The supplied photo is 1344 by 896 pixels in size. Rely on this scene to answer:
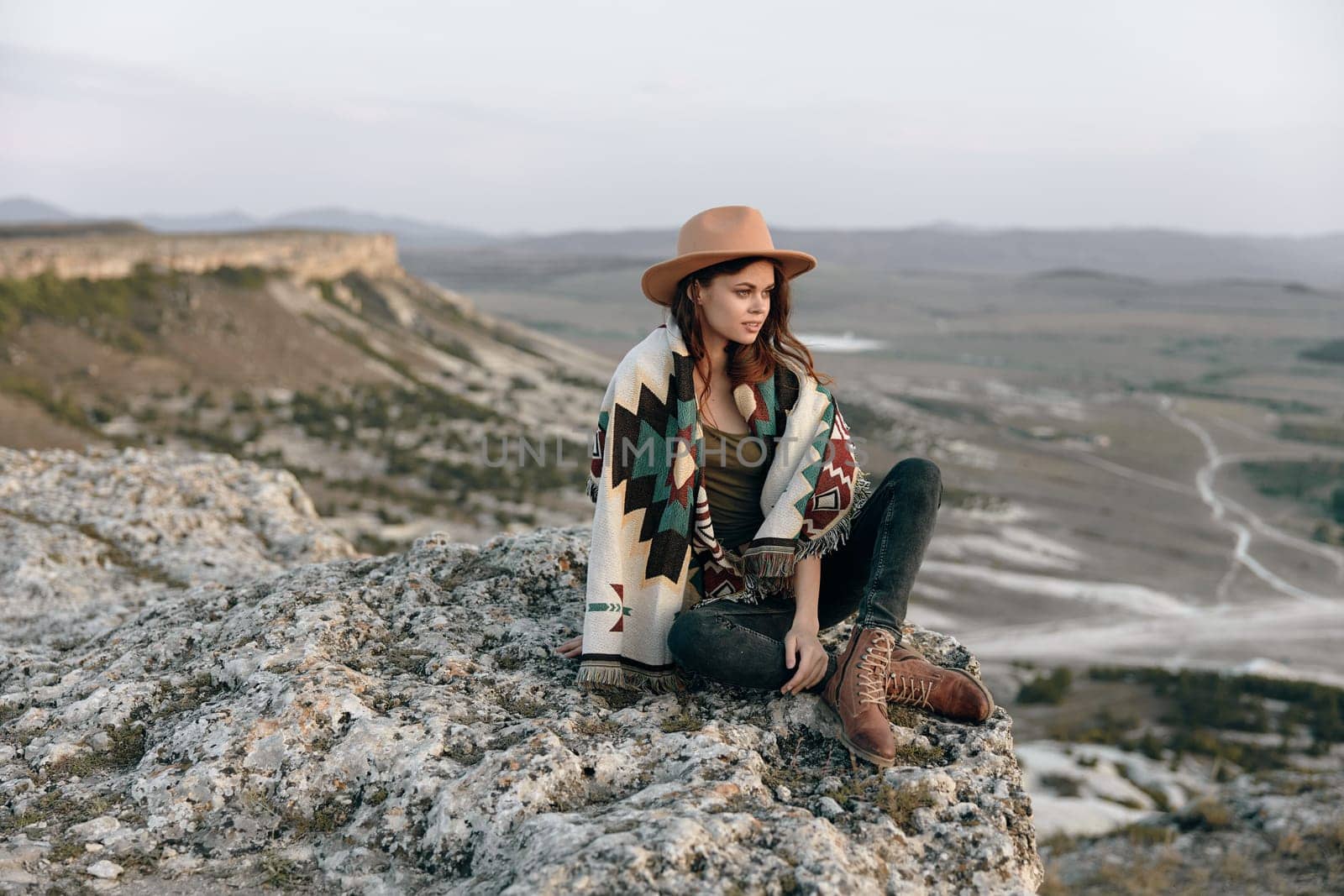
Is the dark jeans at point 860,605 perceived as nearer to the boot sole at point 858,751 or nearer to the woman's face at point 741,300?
the boot sole at point 858,751

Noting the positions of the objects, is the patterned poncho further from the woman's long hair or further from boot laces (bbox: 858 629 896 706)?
boot laces (bbox: 858 629 896 706)

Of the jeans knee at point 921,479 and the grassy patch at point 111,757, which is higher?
the jeans knee at point 921,479

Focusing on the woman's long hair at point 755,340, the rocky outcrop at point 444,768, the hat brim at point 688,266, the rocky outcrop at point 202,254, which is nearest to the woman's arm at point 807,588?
the rocky outcrop at point 444,768

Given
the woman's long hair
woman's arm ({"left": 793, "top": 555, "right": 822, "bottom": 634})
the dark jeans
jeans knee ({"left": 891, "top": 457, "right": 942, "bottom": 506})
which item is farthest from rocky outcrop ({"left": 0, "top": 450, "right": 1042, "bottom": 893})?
the woman's long hair

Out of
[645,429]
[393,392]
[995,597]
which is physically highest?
[645,429]

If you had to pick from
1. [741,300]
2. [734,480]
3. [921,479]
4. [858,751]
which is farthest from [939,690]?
[741,300]

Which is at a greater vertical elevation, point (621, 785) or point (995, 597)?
point (621, 785)

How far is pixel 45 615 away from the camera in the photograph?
202 inches

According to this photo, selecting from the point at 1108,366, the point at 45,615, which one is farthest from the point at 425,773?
the point at 1108,366

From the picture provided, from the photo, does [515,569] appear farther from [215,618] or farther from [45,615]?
[45,615]

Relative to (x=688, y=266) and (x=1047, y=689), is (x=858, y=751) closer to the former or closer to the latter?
(x=688, y=266)

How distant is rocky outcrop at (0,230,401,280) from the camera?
23.4 m

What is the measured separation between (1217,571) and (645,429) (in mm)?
24314

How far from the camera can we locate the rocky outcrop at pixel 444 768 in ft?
7.97
